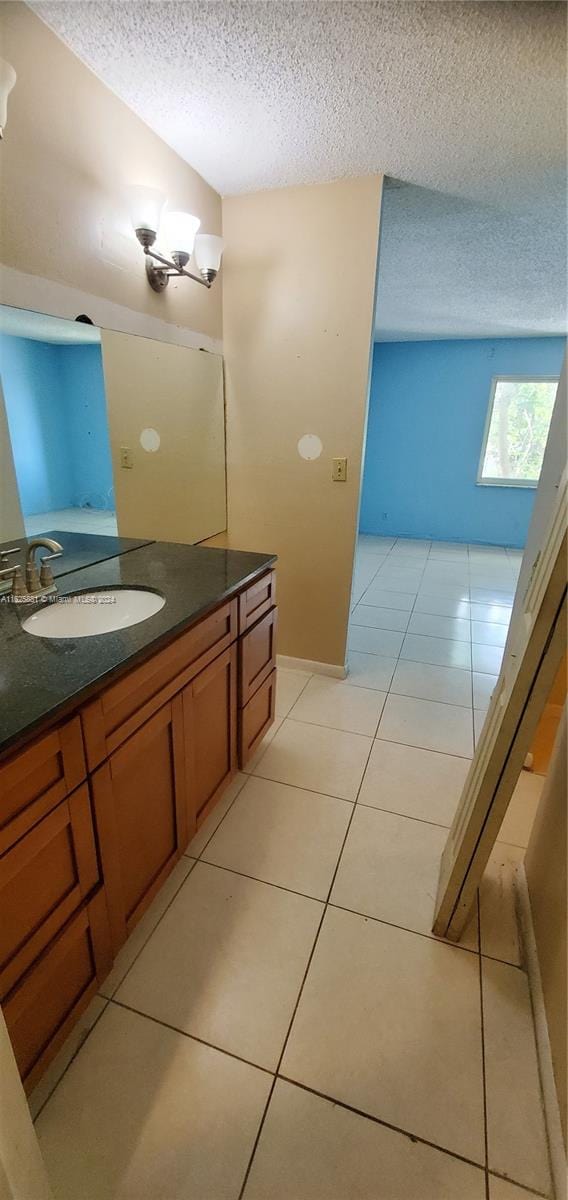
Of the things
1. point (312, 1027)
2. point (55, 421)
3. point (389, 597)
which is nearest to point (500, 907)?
point (312, 1027)

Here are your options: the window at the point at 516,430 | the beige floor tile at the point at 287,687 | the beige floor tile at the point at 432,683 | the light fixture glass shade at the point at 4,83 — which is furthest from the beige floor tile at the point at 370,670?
the window at the point at 516,430

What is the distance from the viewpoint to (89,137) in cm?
143

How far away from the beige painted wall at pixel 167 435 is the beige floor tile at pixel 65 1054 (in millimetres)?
1511

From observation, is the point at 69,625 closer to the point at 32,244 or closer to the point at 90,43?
the point at 32,244

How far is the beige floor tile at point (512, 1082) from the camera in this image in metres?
0.91

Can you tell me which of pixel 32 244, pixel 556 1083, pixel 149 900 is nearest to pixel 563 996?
pixel 556 1083

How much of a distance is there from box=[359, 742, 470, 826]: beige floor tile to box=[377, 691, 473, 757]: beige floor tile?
0.20ft

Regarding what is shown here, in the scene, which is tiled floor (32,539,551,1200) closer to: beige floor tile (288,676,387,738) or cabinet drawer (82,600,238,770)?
beige floor tile (288,676,387,738)

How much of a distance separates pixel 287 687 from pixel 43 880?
175 cm

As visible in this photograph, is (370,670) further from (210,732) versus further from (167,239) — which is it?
(167,239)

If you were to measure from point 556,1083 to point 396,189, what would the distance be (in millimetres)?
3014

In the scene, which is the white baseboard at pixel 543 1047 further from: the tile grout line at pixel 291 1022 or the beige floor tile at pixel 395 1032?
the tile grout line at pixel 291 1022

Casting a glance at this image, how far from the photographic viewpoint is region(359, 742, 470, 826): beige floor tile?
5.77 feet

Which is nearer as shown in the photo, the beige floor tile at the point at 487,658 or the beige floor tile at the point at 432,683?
the beige floor tile at the point at 432,683
